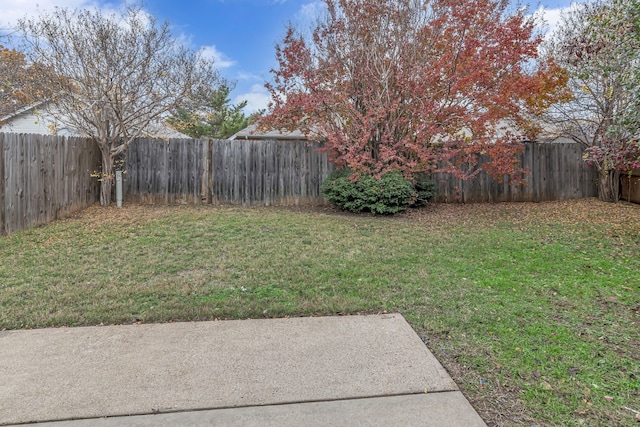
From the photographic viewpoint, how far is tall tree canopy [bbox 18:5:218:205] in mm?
7863

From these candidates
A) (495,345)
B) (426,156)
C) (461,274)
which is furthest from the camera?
(426,156)

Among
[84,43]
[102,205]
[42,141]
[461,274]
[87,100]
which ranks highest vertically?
[84,43]

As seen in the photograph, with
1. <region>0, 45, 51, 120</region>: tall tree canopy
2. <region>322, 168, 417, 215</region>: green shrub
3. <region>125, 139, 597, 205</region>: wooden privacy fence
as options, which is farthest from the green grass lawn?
<region>0, 45, 51, 120</region>: tall tree canopy

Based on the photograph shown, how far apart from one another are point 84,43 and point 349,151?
237 inches

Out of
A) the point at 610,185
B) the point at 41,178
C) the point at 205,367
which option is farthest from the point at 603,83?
the point at 41,178

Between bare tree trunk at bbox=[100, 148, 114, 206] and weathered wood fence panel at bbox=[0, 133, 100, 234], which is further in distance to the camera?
bare tree trunk at bbox=[100, 148, 114, 206]

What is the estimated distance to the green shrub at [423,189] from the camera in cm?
952

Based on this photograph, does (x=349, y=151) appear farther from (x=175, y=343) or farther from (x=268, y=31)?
(x=175, y=343)

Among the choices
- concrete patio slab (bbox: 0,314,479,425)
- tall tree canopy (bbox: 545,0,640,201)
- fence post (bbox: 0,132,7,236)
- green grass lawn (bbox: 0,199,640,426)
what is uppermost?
tall tree canopy (bbox: 545,0,640,201)

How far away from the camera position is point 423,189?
962cm

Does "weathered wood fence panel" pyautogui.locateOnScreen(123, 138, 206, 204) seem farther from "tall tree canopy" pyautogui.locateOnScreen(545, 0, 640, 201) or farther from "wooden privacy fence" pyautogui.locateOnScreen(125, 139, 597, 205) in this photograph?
"tall tree canopy" pyautogui.locateOnScreen(545, 0, 640, 201)

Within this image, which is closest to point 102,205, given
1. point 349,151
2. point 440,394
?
point 349,151

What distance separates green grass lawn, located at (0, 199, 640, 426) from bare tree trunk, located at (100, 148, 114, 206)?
108 cm

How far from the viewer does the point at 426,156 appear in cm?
859
